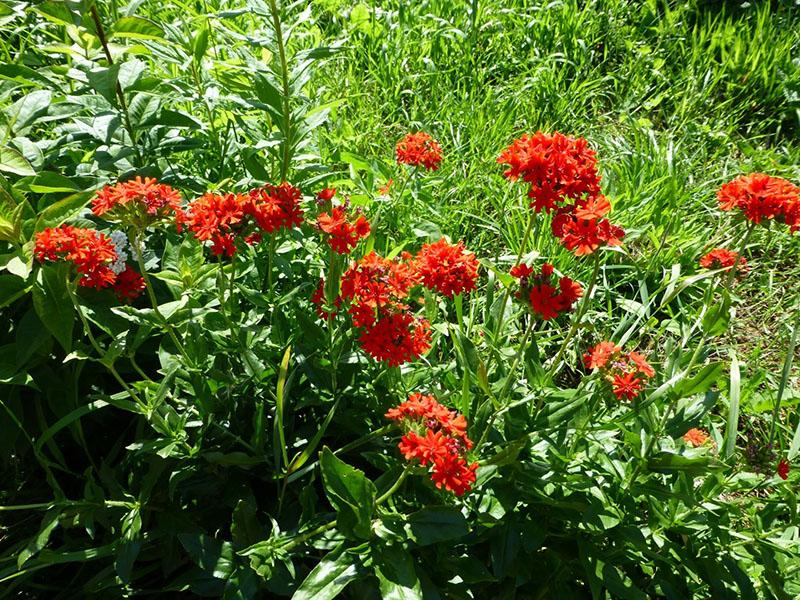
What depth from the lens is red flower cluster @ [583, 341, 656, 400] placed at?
175 centimetres

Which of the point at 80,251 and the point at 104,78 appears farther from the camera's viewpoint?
the point at 104,78

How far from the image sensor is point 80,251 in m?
1.62

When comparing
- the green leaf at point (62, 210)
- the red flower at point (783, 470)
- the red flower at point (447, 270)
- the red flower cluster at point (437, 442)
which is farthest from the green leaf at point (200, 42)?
the red flower at point (783, 470)

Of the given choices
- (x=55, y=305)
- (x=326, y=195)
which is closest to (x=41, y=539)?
(x=55, y=305)

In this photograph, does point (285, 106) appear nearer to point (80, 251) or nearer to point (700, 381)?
point (80, 251)

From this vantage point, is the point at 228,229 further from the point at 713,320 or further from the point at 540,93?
the point at 540,93

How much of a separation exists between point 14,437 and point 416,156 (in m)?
1.37

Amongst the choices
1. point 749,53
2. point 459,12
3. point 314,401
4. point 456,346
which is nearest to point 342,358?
point 314,401

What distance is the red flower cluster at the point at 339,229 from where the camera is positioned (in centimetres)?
168

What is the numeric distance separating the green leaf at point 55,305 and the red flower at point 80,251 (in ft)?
0.14

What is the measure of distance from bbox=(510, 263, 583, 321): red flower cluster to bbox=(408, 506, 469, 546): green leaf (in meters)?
0.48

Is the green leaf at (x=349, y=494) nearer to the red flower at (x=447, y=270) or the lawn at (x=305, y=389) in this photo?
the lawn at (x=305, y=389)

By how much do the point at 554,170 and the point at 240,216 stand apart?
69 cm

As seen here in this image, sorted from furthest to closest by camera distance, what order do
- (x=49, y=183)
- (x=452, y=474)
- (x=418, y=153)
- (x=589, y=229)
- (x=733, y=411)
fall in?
1. (x=418, y=153)
2. (x=49, y=183)
3. (x=733, y=411)
4. (x=589, y=229)
5. (x=452, y=474)
